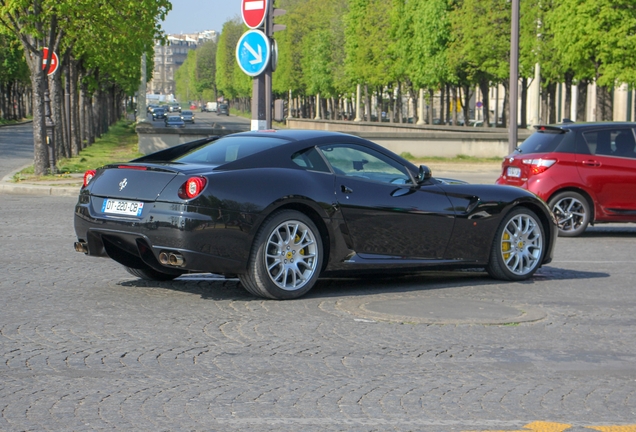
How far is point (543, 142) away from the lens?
13797mm

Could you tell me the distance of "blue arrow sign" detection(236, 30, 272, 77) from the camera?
1590 cm

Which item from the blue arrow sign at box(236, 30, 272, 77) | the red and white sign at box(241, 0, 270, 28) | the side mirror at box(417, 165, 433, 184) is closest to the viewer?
the side mirror at box(417, 165, 433, 184)

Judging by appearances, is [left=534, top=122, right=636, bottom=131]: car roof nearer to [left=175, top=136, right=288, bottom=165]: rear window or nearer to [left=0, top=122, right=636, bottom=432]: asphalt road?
[left=0, top=122, right=636, bottom=432]: asphalt road

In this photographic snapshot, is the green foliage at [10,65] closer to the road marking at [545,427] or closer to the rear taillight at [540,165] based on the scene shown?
the rear taillight at [540,165]

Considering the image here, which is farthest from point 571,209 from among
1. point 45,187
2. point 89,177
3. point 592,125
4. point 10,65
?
point 10,65

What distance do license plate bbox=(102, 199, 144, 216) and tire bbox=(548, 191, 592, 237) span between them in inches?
293

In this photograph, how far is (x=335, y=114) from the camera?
342 ft

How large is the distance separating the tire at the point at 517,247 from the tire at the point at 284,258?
2.06m

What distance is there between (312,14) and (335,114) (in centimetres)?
1196

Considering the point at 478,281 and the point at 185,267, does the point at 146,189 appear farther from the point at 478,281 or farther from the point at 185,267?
the point at 478,281

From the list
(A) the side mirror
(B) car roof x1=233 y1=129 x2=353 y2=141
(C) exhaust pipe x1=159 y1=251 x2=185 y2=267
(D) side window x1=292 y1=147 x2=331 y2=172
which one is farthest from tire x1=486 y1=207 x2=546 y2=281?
(C) exhaust pipe x1=159 y1=251 x2=185 y2=267

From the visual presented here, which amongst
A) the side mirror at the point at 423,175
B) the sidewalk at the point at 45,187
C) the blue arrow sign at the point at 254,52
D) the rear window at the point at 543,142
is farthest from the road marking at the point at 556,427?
the sidewalk at the point at 45,187

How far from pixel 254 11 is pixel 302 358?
38.3 ft

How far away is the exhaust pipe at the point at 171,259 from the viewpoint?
24.6 feet
